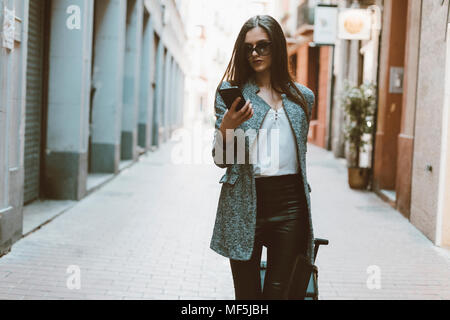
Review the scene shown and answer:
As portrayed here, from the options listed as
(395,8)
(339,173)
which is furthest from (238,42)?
(339,173)

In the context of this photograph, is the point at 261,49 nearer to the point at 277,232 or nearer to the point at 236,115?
the point at 236,115

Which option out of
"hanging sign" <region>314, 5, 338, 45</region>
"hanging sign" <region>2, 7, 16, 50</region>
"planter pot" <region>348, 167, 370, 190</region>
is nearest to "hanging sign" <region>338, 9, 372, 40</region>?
"planter pot" <region>348, 167, 370, 190</region>

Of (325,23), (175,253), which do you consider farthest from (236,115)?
(325,23)

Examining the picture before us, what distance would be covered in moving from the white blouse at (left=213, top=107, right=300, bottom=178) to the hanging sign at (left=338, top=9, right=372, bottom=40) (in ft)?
36.9


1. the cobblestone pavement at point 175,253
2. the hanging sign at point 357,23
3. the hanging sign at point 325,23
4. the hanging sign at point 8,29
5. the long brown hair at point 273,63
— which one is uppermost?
the hanging sign at point 325,23

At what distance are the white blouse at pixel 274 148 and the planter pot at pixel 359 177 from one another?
9.49 m

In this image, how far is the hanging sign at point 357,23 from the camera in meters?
13.5

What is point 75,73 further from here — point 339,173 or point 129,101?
point 339,173

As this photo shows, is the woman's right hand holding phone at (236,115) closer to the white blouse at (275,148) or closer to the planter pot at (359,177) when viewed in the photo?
the white blouse at (275,148)

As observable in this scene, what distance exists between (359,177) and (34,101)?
6.39 metres

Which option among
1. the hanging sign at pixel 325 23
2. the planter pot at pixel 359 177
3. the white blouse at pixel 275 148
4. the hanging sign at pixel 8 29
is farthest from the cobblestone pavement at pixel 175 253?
the hanging sign at pixel 325 23

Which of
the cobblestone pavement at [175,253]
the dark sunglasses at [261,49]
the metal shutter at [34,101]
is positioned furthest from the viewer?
the metal shutter at [34,101]

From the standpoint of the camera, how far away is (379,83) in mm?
12156

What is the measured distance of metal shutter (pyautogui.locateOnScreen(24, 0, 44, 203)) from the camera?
29.4 ft
